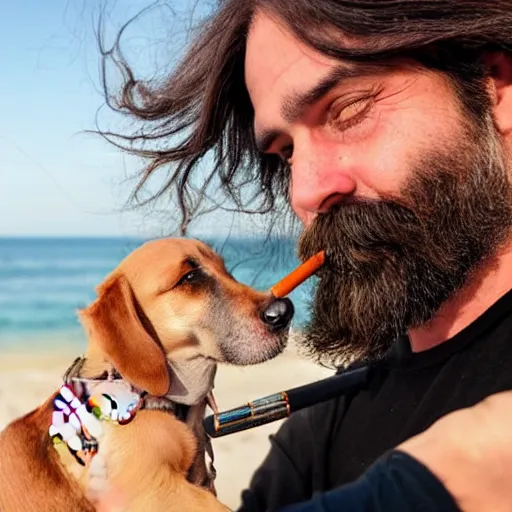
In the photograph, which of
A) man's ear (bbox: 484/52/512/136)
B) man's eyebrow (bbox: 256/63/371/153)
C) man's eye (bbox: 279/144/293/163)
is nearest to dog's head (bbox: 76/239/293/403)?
man's eye (bbox: 279/144/293/163)

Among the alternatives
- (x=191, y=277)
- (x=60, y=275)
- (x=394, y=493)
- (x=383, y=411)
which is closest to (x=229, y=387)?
(x=191, y=277)

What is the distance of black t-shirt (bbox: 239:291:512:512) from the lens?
1384 mm

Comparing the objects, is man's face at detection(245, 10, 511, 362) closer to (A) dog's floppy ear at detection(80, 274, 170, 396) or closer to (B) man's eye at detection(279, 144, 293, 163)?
(B) man's eye at detection(279, 144, 293, 163)

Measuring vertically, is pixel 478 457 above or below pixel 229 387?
above

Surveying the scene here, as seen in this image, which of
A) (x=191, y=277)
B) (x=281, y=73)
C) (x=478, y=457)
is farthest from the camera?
(x=191, y=277)

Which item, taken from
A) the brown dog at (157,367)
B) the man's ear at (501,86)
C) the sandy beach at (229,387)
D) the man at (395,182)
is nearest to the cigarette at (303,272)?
the man at (395,182)

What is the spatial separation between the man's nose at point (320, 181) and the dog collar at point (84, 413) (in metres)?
0.76

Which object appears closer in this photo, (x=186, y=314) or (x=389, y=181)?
(x=389, y=181)

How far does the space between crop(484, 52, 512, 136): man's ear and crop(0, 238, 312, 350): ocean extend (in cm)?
140

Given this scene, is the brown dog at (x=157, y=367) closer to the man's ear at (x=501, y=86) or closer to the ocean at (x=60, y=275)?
the ocean at (x=60, y=275)

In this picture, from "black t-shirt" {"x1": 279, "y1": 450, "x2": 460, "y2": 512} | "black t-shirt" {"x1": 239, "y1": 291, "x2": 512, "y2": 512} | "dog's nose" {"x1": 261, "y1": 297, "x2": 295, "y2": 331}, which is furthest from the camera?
"dog's nose" {"x1": 261, "y1": 297, "x2": 295, "y2": 331}

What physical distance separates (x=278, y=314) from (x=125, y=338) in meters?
0.54

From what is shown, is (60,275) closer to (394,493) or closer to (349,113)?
(349,113)

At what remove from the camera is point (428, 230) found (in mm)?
1627
